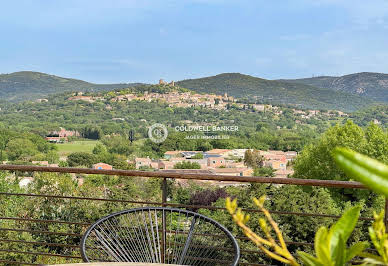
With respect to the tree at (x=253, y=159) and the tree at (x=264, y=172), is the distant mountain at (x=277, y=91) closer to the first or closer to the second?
the tree at (x=253, y=159)

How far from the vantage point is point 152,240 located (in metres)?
1.40

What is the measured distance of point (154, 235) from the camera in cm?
140

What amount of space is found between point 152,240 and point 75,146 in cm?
4070

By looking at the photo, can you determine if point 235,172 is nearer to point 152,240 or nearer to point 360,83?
point 152,240

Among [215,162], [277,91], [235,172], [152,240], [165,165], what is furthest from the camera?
[277,91]

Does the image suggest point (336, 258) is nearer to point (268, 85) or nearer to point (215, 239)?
point (215, 239)

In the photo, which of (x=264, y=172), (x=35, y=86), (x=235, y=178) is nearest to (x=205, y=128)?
(x=264, y=172)

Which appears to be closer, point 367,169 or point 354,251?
point 367,169

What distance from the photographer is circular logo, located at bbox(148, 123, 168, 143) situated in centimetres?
4266

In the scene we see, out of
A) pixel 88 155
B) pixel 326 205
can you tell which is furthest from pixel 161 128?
pixel 326 205

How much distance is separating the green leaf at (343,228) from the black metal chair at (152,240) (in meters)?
0.75

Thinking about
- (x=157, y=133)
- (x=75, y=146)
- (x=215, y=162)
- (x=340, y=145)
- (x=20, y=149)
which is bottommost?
(x=215, y=162)

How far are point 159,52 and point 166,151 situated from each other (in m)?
31.2

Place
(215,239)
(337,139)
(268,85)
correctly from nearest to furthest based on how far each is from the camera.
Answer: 1. (215,239)
2. (337,139)
3. (268,85)
